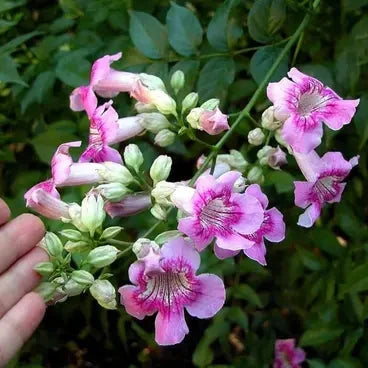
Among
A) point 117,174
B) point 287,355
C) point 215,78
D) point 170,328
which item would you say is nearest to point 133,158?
point 117,174

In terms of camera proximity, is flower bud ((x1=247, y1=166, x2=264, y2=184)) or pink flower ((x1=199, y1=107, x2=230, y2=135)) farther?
flower bud ((x1=247, y1=166, x2=264, y2=184))

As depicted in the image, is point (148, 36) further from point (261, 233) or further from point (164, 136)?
point (261, 233)

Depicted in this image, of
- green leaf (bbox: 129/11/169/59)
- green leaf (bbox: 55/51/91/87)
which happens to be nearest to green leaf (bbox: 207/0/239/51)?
green leaf (bbox: 129/11/169/59)

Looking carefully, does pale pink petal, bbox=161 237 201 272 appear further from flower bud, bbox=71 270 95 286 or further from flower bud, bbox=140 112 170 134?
flower bud, bbox=140 112 170 134

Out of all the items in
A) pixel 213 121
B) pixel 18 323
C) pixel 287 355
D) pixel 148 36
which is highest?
pixel 213 121

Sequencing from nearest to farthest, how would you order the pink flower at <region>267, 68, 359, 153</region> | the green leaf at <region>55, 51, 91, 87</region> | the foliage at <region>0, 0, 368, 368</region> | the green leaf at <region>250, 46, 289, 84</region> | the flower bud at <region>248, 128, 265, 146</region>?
1. the pink flower at <region>267, 68, 359, 153</region>
2. the flower bud at <region>248, 128, 265, 146</region>
3. the green leaf at <region>250, 46, 289, 84</region>
4. the foliage at <region>0, 0, 368, 368</region>
5. the green leaf at <region>55, 51, 91, 87</region>

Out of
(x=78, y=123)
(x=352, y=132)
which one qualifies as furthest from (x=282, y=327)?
(x=78, y=123)
